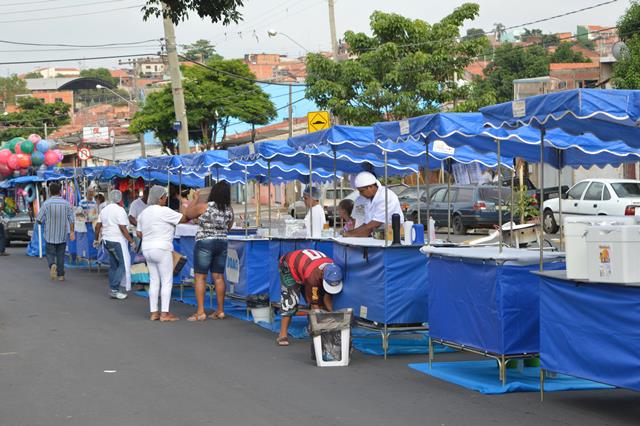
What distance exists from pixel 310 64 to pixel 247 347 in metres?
28.3

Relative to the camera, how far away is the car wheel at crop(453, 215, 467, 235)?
1353 inches

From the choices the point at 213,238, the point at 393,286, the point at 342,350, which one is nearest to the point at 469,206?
the point at 213,238

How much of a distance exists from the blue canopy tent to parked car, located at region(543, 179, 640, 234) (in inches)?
788

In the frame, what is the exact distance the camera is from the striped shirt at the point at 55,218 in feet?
74.2

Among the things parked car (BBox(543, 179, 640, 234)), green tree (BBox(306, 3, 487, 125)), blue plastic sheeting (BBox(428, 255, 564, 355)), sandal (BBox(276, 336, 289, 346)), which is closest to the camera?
blue plastic sheeting (BBox(428, 255, 564, 355))

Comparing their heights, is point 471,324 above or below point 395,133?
below

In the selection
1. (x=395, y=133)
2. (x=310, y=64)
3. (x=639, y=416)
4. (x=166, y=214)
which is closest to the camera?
(x=639, y=416)

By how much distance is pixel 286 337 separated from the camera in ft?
42.3

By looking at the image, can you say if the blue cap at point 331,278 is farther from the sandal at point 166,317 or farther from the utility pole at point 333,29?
the utility pole at point 333,29

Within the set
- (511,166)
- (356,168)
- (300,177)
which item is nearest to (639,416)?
(511,166)

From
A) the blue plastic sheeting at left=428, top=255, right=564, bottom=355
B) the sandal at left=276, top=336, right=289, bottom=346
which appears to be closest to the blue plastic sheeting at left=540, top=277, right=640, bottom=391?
the blue plastic sheeting at left=428, top=255, right=564, bottom=355

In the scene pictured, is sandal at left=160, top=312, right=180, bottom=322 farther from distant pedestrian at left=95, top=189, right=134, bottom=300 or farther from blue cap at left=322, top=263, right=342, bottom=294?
blue cap at left=322, top=263, right=342, bottom=294

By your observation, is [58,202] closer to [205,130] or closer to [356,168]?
[356,168]

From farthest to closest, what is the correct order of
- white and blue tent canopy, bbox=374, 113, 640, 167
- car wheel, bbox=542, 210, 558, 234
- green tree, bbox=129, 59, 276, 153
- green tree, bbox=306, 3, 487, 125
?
green tree, bbox=129, 59, 276, 153 < green tree, bbox=306, 3, 487, 125 < car wheel, bbox=542, 210, 558, 234 < white and blue tent canopy, bbox=374, 113, 640, 167
